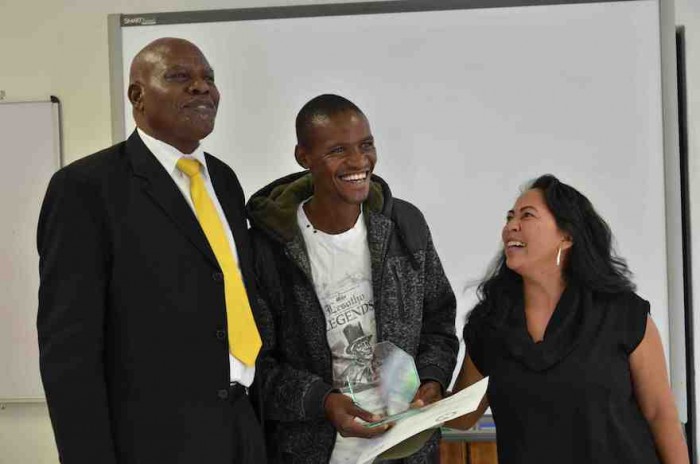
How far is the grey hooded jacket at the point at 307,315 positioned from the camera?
1.64 meters

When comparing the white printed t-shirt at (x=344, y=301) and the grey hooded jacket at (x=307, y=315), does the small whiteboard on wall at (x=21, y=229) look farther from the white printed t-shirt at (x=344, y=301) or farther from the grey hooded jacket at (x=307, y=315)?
the white printed t-shirt at (x=344, y=301)

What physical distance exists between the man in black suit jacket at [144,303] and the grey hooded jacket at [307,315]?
0.13 meters

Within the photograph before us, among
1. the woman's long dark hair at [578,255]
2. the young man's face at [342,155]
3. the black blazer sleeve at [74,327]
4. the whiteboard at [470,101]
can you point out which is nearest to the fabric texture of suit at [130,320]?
the black blazer sleeve at [74,327]

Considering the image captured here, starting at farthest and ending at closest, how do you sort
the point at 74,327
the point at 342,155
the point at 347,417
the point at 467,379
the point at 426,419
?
the point at 467,379 < the point at 342,155 < the point at 347,417 < the point at 426,419 < the point at 74,327

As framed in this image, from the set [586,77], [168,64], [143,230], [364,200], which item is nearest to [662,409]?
[364,200]

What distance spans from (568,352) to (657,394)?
23 centimetres

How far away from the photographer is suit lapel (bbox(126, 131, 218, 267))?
55.5 inches

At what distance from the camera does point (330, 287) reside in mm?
1664

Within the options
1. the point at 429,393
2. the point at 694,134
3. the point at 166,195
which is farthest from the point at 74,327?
the point at 694,134

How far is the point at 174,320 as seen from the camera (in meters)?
1.38

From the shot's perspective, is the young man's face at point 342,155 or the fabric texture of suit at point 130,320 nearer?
the fabric texture of suit at point 130,320

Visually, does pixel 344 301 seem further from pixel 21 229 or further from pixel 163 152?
pixel 21 229

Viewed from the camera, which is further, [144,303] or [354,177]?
[354,177]

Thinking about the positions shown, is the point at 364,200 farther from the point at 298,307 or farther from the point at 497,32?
the point at 497,32
